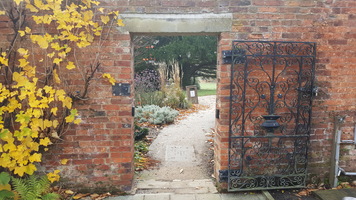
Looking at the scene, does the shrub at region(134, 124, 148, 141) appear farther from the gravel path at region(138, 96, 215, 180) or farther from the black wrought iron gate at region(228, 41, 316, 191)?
the black wrought iron gate at region(228, 41, 316, 191)

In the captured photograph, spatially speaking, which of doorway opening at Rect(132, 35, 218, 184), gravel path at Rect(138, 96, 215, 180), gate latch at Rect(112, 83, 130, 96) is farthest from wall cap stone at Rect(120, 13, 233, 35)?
gravel path at Rect(138, 96, 215, 180)

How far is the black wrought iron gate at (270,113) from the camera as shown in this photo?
11.2 ft

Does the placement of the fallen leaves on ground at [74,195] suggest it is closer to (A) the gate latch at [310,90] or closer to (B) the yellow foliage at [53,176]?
(B) the yellow foliage at [53,176]

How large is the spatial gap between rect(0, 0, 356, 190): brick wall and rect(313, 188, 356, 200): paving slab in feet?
1.89

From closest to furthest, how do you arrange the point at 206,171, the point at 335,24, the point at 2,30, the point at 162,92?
the point at 2,30
the point at 335,24
the point at 206,171
the point at 162,92

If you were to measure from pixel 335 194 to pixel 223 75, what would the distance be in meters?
2.05

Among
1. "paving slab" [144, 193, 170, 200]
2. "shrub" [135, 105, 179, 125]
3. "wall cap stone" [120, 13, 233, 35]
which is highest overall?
"wall cap stone" [120, 13, 233, 35]

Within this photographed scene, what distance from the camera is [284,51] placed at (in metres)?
3.44

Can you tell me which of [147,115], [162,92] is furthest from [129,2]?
[162,92]

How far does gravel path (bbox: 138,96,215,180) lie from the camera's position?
4.38 meters

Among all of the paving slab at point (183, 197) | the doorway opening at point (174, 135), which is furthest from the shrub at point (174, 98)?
the paving slab at point (183, 197)

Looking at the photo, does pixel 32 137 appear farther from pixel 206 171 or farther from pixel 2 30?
pixel 206 171

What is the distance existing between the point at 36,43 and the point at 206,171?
10.2 ft

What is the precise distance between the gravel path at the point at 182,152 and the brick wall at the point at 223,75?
2.80ft
